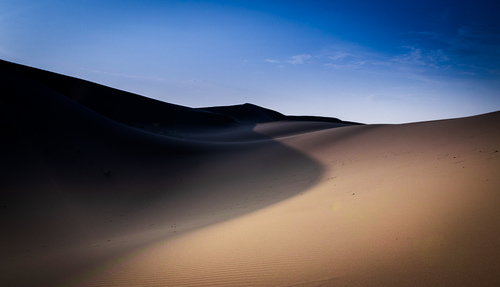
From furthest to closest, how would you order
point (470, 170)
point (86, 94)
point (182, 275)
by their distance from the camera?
1. point (86, 94)
2. point (470, 170)
3. point (182, 275)

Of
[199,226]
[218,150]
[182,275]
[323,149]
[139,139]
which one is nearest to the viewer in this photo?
[182,275]

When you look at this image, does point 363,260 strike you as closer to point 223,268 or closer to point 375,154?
point 223,268

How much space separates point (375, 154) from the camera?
9273 mm

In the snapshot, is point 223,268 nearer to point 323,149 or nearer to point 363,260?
point 363,260

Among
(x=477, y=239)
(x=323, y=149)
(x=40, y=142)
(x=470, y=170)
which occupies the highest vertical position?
(x=40, y=142)

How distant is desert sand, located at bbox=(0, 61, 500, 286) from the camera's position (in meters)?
2.83

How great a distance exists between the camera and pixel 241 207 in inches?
274

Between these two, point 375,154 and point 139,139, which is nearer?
point 375,154

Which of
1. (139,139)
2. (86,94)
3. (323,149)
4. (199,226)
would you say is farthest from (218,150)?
(86,94)

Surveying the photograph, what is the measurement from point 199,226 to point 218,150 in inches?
417

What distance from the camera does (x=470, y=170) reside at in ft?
15.5

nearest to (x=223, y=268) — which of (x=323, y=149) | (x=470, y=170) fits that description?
(x=470, y=170)

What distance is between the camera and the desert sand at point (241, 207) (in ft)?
9.29

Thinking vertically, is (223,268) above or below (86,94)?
below
